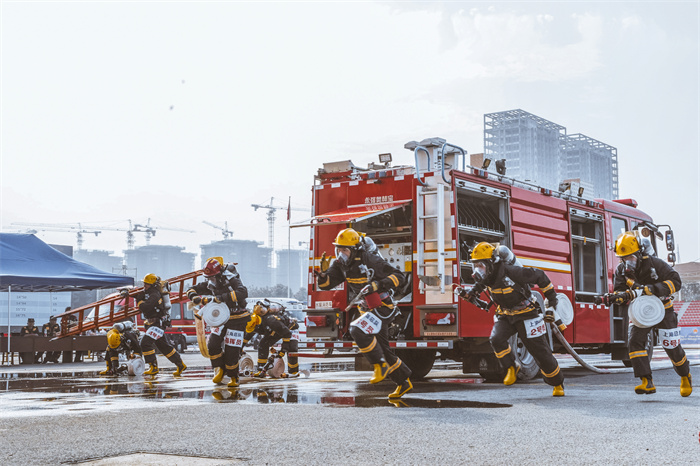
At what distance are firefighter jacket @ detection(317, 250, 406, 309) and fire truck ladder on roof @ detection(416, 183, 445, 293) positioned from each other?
1914 mm

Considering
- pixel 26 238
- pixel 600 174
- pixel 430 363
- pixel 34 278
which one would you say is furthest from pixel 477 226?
pixel 600 174

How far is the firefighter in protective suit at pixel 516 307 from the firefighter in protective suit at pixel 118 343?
7.61 metres

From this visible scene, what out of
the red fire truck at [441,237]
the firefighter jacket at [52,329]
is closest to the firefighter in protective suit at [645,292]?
the red fire truck at [441,237]

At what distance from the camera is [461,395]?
30.4 ft

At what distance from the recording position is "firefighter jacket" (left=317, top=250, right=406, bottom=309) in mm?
8938

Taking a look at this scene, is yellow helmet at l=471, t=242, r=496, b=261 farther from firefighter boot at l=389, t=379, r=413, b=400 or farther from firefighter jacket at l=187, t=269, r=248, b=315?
firefighter jacket at l=187, t=269, r=248, b=315

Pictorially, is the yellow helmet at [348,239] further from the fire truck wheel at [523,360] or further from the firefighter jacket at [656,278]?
the fire truck wheel at [523,360]

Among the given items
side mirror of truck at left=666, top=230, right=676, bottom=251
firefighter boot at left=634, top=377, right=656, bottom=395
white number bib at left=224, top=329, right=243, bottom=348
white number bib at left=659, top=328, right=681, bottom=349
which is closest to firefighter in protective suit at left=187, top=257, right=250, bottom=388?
white number bib at left=224, top=329, right=243, bottom=348

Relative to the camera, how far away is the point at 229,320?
11.4m

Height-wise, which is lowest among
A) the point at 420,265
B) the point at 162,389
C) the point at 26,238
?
the point at 162,389

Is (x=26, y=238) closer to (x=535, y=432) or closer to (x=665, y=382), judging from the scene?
(x=665, y=382)

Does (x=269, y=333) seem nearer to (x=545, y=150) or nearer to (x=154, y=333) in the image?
(x=154, y=333)

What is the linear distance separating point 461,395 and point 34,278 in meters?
14.0

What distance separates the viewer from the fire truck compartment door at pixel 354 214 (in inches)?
452
